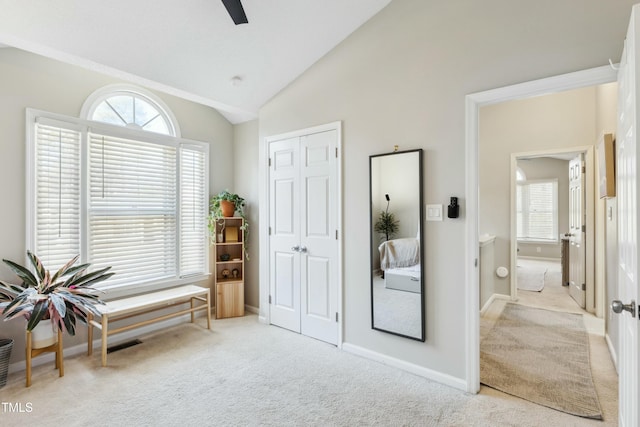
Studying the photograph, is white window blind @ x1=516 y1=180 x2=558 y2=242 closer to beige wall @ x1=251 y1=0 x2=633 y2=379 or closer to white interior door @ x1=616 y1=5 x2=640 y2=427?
beige wall @ x1=251 y1=0 x2=633 y2=379

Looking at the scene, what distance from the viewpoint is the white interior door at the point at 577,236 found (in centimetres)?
420

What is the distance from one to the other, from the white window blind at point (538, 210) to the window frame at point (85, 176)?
822 cm

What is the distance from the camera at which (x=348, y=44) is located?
304 centimetres

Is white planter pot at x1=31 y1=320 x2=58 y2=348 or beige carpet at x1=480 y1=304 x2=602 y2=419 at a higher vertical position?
white planter pot at x1=31 y1=320 x2=58 y2=348

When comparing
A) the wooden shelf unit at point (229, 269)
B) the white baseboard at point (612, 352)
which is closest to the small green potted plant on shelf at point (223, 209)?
the wooden shelf unit at point (229, 269)

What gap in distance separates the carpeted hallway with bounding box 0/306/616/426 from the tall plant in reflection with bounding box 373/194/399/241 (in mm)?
1149

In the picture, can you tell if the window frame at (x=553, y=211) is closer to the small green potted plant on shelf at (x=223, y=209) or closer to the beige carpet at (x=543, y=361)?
the beige carpet at (x=543, y=361)

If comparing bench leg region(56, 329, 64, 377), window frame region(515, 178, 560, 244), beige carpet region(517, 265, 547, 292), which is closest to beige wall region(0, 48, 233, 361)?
bench leg region(56, 329, 64, 377)

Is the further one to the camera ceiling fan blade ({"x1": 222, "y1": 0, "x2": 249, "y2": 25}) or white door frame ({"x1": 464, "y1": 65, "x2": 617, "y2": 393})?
white door frame ({"x1": 464, "y1": 65, "x2": 617, "y2": 393})

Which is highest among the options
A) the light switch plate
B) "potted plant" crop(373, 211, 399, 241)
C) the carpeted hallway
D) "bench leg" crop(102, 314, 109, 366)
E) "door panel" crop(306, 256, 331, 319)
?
the light switch plate

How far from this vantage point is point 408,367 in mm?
2637

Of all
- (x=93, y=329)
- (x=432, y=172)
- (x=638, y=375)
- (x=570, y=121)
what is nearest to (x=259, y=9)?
(x=432, y=172)

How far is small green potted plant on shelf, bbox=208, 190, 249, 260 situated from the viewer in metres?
3.94

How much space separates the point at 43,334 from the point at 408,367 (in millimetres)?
3008
